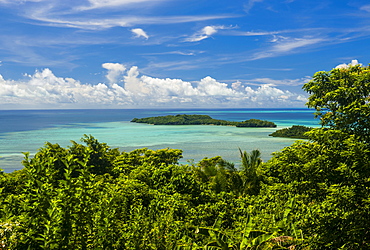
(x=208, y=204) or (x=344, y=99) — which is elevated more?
(x=344, y=99)

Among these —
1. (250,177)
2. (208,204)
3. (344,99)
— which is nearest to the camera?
(208,204)

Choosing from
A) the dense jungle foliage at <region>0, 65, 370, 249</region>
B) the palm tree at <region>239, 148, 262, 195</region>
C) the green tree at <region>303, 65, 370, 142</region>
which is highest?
the green tree at <region>303, 65, 370, 142</region>

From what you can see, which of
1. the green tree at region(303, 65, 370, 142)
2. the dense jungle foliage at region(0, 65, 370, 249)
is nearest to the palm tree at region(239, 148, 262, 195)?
the dense jungle foliage at region(0, 65, 370, 249)

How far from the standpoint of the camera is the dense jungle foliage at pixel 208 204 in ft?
9.99

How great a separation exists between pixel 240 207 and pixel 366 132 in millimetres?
5117

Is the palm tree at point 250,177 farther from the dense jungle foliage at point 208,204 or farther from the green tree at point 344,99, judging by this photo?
the green tree at point 344,99

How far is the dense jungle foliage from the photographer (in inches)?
120

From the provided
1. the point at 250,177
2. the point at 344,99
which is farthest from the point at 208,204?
the point at 344,99

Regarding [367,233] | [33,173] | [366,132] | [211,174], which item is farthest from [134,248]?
Answer: [211,174]

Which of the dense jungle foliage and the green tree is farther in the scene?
the green tree

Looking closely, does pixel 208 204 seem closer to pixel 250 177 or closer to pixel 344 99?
pixel 250 177

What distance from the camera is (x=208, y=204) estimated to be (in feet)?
21.7

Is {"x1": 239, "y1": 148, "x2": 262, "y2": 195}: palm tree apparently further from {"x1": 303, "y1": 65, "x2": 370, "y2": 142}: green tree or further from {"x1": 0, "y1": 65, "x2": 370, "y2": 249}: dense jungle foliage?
{"x1": 303, "y1": 65, "x2": 370, "y2": 142}: green tree

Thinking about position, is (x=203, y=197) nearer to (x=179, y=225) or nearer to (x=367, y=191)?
(x=179, y=225)
